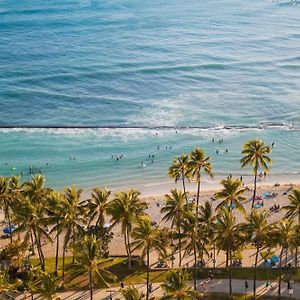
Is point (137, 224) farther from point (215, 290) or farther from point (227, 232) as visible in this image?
point (215, 290)

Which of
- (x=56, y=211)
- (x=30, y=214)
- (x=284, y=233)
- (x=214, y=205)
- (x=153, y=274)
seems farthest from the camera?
(x=214, y=205)

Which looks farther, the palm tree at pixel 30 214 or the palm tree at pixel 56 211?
the palm tree at pixel 56 211

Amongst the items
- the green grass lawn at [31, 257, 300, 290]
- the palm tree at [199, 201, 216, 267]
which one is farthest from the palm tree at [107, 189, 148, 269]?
the palm tree at [199, 201, 216, 267]

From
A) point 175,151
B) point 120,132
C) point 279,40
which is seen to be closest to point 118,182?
point 175,151

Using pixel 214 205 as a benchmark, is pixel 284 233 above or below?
above

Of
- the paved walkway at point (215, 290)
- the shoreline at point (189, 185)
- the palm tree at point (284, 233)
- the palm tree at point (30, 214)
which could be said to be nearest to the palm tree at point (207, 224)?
the paved walkway at point (215, 290)

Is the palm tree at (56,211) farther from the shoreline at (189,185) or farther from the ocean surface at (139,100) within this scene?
the ocean surface at (139,100)

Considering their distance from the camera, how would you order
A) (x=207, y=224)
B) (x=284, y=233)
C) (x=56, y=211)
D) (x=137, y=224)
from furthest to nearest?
(x=207, y=224), (x=56, y=211), (x=137, y=224), (x=284, y=233)

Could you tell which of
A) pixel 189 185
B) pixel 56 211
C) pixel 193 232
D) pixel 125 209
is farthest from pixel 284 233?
pixel 189 185

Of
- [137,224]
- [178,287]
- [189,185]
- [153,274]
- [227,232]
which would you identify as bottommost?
[153,274]
